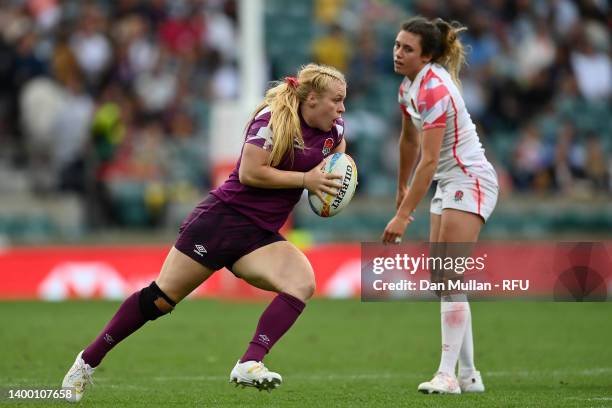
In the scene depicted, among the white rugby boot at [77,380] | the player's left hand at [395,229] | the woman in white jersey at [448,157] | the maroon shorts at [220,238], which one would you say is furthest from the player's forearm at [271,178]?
the white rugby boot at [77,380]

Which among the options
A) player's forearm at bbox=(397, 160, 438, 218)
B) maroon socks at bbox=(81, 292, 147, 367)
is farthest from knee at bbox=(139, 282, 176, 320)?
player's forearm at bbox=(397, 160, 438, 218)

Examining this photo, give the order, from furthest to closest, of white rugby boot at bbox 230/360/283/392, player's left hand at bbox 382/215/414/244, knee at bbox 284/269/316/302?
player's left hand at bbox 382/215/414/244, knee at bbox 284/269/316/302, white rugby boot at bbox 230/360/283/392

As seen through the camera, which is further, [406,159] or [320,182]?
[406,159]

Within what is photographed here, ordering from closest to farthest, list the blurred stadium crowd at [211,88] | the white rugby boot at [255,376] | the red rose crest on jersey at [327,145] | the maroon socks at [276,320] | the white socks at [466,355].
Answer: the white rugby boot at [255,376] < the maroon socks at [276,320] < the red rose crest on jersey at [327,145] < the white socks at [466,355] < the blurred stadium crowd at [211,88]

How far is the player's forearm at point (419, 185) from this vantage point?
23.8 ft

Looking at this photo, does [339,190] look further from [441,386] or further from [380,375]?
[380,375]

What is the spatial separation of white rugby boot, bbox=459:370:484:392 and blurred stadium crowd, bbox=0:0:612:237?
9189 mm

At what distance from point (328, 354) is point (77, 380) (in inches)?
139

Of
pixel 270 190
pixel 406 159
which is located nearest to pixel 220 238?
pixel 270 190

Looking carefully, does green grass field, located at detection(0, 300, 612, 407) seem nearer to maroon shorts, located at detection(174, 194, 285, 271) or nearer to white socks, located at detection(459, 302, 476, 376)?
white socks, located at detection(459, 302, 476, 376)

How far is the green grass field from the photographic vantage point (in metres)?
7.23

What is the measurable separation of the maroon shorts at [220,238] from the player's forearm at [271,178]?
0.25 meters

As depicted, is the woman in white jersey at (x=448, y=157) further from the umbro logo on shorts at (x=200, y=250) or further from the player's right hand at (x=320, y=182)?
the umbro logo on shorts at (x=200, y=250)

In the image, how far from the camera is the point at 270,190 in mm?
6840
